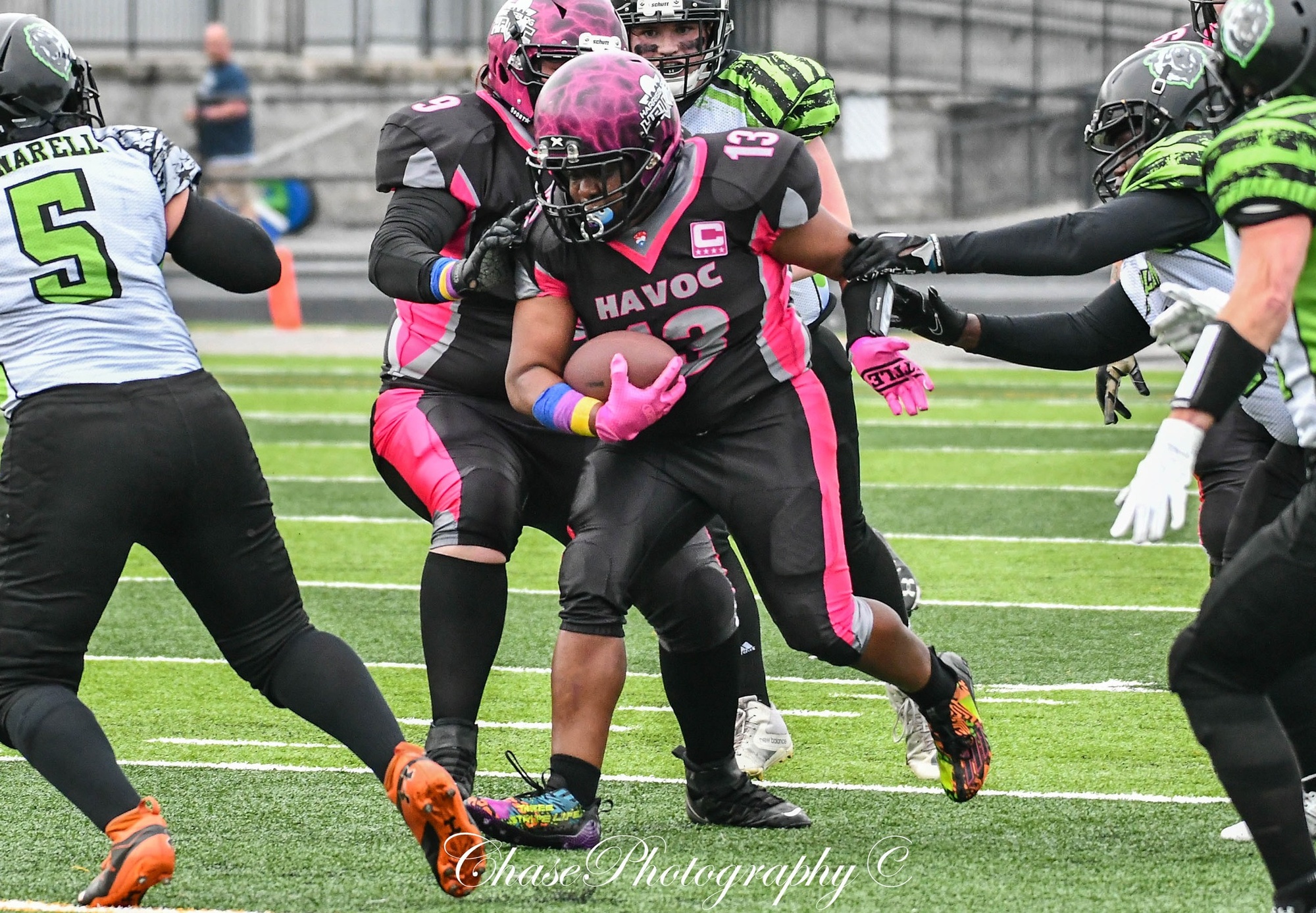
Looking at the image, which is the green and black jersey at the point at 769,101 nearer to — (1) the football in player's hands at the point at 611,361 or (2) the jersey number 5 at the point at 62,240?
(1) the football in player's hands at the point at 611,361

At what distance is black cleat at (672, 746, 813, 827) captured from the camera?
4316 mm

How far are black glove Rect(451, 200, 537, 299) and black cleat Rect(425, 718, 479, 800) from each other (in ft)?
3.13

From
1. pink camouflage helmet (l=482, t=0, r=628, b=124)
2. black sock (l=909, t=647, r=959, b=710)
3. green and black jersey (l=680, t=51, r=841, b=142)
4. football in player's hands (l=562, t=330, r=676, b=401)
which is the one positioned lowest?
black sock (l=909, t=647, r=959, b=710)

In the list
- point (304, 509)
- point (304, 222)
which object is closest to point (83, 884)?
point (304, 509)

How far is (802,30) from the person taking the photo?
69.1 feet

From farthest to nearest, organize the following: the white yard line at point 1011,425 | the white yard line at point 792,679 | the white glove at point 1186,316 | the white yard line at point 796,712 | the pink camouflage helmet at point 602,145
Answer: the white yard line at point 1011,425
the white yard line at point 792,679
the white yard line at point 796,712
the pink camouflage helmet at point 602,145
the white glove at point 1186,316

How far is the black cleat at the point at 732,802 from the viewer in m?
4.32

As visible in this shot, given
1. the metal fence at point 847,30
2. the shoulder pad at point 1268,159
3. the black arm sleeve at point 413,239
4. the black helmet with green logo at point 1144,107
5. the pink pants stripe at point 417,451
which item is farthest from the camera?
the metal fence at point 847,30

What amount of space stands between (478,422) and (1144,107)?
1727 millimetres

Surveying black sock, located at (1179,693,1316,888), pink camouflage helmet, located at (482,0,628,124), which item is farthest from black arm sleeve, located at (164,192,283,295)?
black sock, located at (1179,693,1316,888)

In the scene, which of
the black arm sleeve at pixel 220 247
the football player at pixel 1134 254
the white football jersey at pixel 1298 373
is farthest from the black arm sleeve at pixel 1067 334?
the black arm sleeve at pixel 220 247

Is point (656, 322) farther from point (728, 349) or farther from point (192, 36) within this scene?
point (192, 36)

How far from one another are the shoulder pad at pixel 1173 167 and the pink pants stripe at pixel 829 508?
802 mm

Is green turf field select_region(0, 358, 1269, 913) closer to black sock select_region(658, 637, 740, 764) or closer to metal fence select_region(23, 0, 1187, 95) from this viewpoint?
black sock select_region(658, 637, 740, 764)
